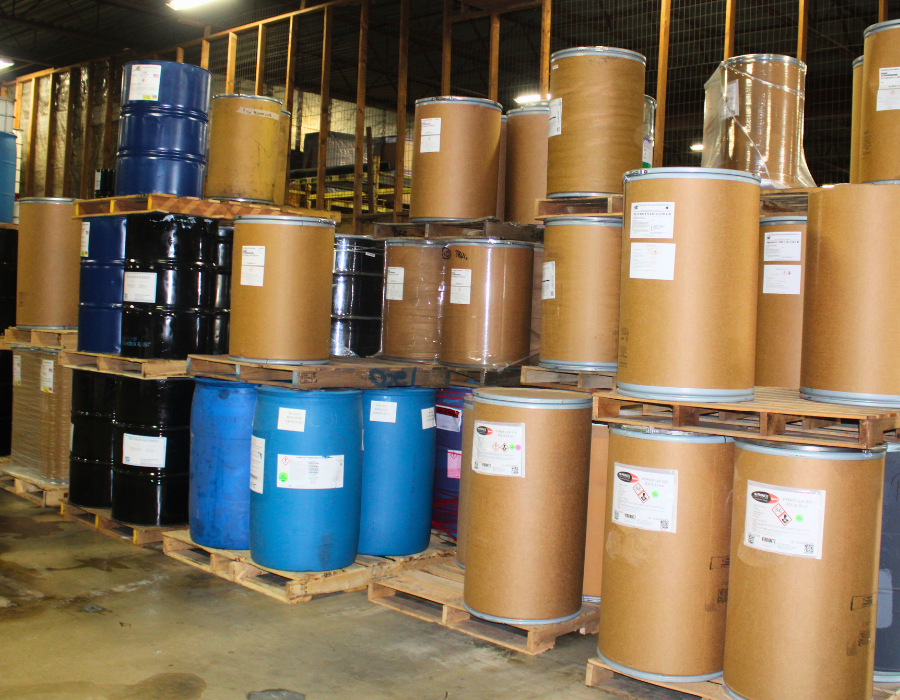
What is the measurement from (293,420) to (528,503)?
1269mm

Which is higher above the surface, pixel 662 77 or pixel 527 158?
pixel 662 77

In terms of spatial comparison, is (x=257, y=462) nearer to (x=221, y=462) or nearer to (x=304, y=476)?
(x=304, y=476)

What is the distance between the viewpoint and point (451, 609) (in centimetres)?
379

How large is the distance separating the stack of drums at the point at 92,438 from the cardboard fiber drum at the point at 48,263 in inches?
34.3

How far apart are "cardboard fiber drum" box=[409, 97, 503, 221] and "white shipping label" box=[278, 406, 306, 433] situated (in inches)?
59.6

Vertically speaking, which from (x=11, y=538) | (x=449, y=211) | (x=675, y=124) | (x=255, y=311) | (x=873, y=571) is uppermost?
(x=675, y=124)

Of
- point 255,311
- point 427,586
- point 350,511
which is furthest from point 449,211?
point 427,586

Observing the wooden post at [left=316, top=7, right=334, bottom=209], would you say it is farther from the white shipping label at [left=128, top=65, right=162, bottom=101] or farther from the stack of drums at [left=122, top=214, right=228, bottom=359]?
the stack of drums at [left=122, top=214, right=228, bottom=359]

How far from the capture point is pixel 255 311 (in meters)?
4.33

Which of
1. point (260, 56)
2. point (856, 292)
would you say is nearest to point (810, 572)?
point (856, 292)

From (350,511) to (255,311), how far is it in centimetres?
113

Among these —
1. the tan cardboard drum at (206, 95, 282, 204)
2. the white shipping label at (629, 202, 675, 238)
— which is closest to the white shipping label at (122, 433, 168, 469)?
the tan cardboard drum at (206, 95, 282, 204)

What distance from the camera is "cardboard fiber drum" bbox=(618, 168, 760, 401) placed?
2984 mm

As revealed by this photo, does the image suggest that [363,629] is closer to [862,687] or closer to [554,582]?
[554,582]
